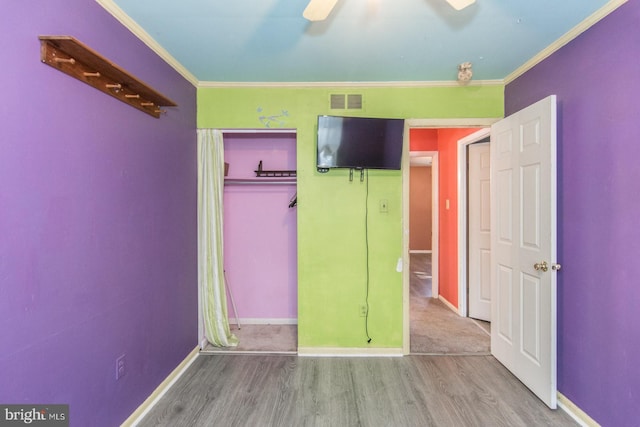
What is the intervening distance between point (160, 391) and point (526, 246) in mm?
2911

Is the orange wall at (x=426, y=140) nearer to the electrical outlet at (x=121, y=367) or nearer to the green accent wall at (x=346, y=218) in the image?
the green accent wall at (x=346, y=218)

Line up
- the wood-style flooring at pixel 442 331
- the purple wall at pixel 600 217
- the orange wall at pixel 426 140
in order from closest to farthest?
the purple wall at pixel 600 217
the wood-style flooring at pixel 442 331
the orange wall at pixel 426 140

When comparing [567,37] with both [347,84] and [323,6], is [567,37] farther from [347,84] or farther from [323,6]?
[323,6]

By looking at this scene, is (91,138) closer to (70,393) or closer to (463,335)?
(70,393)

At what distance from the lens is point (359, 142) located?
2.57 meters

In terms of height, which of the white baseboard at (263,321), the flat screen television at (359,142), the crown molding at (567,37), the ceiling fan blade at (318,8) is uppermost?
the crown molding at (567,37)

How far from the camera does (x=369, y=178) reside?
270 centimetres

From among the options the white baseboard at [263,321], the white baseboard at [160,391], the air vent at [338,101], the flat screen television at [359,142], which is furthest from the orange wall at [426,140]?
the white baseboard at [160,391]

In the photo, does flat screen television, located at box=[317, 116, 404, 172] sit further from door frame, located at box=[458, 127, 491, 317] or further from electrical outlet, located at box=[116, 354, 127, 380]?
electrical outlet, located at box=[116, 354, 127, 380]

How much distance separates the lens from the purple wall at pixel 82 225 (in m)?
1.15

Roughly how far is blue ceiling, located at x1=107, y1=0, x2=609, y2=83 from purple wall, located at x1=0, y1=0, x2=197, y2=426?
0.33 m

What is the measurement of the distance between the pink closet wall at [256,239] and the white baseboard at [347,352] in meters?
0.78

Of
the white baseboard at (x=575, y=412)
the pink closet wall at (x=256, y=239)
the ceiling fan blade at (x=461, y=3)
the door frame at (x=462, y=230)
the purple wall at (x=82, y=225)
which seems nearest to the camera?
the purple wall at (x=82, y=225)

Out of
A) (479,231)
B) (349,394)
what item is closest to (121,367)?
(349,394)
